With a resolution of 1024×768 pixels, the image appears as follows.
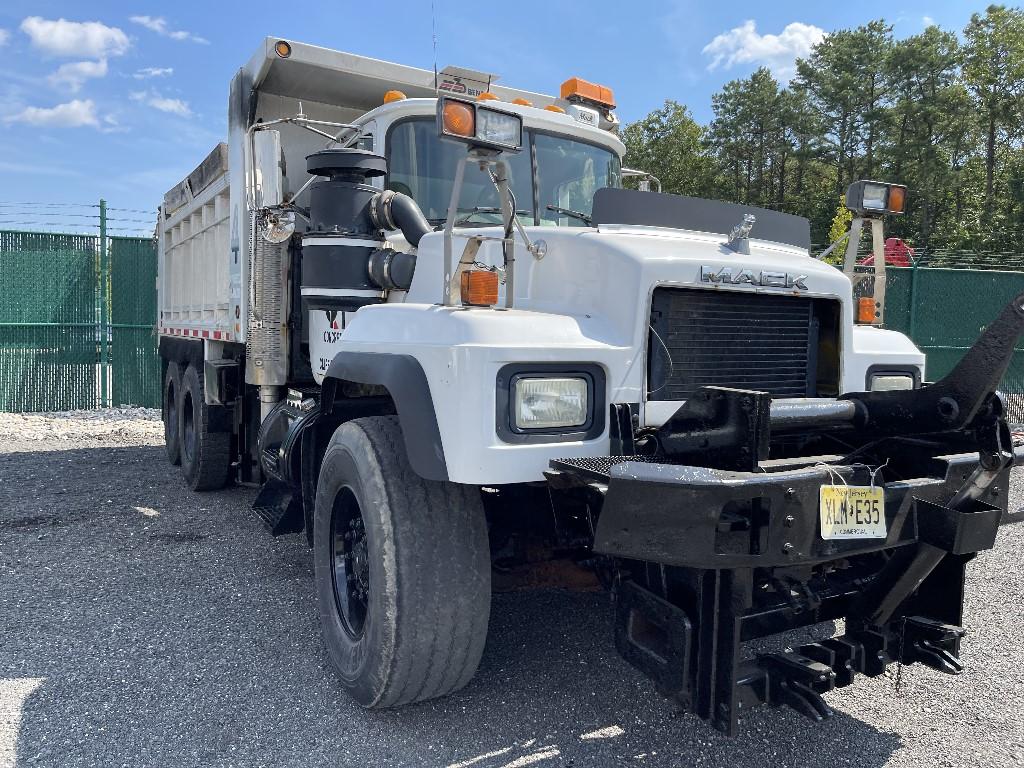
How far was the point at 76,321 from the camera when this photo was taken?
37.6 feet

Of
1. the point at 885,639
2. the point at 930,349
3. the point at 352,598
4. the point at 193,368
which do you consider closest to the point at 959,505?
the point at 885,639

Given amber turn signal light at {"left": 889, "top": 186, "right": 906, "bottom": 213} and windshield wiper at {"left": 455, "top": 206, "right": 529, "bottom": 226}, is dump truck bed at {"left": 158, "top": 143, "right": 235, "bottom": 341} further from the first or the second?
amber turn signal light at {"left": 889, "top": 186, "right": 906, "bottom": 213}

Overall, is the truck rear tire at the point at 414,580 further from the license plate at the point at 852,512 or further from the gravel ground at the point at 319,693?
the license plate at the point at 852,512

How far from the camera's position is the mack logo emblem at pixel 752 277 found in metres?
2.95

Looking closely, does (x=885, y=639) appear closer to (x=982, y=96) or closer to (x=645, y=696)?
(x=645, y=696)

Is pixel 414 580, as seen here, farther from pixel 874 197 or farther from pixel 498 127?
pixel 874 197

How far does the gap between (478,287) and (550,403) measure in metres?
0.54

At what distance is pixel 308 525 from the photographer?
3.99 meters

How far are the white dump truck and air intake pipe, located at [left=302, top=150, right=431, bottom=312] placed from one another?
1 centimetres

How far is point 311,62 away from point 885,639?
470 centimetres

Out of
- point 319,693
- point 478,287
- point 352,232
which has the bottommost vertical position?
point 319,693

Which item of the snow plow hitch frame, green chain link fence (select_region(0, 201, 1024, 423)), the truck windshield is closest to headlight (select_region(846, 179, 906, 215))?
the truck windshield

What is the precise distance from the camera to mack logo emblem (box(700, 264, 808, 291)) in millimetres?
2945

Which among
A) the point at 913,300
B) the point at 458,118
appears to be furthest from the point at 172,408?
the point at 913,300
